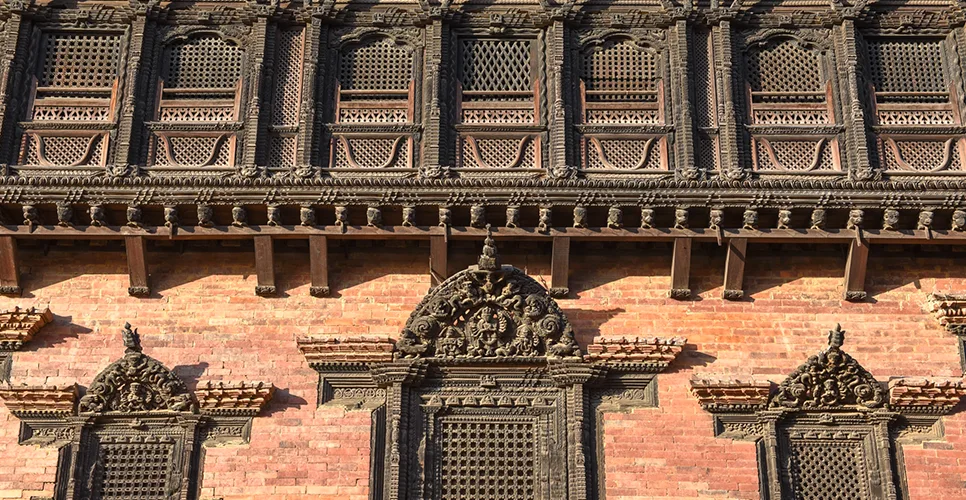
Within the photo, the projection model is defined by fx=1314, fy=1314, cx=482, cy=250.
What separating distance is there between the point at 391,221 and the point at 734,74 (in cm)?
432

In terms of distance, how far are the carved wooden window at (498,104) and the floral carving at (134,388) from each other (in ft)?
Result: 12.8

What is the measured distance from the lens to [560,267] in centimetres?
1414

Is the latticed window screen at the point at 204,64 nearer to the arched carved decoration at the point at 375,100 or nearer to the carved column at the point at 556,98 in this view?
the arched carved decoration at the point at 375,100

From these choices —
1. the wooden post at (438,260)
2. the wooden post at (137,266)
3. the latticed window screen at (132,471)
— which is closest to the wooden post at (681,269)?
the wooden post at (438,260)

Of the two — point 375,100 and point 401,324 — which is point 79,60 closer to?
point 375,100

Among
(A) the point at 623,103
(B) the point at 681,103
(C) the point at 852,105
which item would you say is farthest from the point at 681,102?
(C) the point at 852,105

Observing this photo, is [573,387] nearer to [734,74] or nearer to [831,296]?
[831,296]

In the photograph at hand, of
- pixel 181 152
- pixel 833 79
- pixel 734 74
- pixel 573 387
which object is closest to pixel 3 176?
pixel 181 152

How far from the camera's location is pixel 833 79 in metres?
15.1

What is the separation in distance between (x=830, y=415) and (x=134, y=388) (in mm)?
7203

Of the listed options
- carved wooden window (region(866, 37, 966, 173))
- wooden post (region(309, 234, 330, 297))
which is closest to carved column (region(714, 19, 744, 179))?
carved wooden window (region(866, 37, 966, 173))

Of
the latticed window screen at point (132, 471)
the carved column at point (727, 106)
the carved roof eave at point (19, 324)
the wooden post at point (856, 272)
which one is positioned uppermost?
the carved column at point (727, 106)

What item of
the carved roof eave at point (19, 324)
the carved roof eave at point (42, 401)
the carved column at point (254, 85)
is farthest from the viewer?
the carved column at point (254, 85)

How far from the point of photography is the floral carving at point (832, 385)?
44.5 feet
